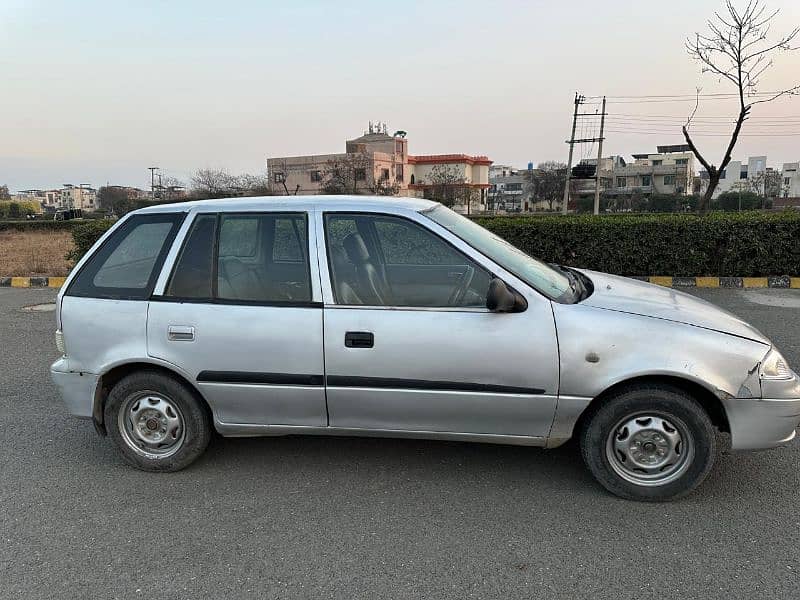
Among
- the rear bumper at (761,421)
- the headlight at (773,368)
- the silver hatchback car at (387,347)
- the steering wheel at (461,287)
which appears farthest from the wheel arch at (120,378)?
the headlight at (773,368)

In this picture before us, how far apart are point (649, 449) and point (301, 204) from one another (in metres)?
2.44

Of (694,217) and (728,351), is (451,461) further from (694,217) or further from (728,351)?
(694,217)

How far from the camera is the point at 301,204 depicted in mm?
3537

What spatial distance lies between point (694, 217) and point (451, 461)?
343 inches

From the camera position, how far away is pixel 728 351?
300 centimetres

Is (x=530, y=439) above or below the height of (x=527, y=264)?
below

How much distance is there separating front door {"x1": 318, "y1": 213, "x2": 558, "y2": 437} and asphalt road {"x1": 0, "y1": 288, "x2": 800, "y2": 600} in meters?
0.45

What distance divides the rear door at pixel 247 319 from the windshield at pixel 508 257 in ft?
2.81

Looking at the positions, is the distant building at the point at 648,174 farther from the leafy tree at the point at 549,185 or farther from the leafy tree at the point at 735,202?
the leafy tree at the point at 735,202

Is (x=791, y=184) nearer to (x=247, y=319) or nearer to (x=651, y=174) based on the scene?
(x=651, y=174)

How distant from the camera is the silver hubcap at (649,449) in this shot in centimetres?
307

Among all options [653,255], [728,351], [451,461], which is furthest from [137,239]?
[653,255]

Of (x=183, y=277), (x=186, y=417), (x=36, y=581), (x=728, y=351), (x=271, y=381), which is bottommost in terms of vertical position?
(x=36, y=581)

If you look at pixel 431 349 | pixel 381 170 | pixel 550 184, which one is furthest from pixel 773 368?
pixel 550 184
